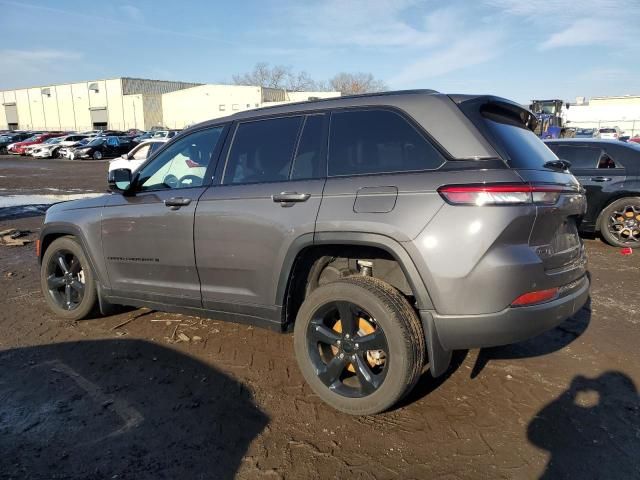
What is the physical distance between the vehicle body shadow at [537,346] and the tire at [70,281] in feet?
11.4

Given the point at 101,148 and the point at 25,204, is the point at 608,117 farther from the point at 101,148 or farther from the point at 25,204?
the point at 25,204

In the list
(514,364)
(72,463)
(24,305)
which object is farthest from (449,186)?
(24,305)

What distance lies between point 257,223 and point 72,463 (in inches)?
68.9

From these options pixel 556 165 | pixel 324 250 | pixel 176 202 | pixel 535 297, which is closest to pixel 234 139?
pixel 176 202

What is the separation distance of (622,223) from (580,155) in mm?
1236

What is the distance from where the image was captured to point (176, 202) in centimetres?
377

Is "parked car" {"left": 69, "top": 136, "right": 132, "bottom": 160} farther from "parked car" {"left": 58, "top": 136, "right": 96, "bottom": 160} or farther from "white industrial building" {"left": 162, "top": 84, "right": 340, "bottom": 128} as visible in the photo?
"white industrial building" {"left": 162, "top": 84, "right": 340, "bottom": 128}

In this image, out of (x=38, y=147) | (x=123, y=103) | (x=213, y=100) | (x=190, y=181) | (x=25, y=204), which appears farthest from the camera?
(x=123, y=103)

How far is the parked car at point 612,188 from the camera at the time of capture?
7.29 meters

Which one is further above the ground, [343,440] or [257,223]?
[257,223]

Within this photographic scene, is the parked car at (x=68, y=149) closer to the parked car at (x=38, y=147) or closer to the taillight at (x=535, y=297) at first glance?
the parked car at (x=38, y=147)

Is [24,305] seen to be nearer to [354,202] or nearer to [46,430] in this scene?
[46,430]

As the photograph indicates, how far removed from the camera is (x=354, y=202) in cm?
294

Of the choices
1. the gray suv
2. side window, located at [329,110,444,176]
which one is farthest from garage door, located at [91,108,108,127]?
side window, located at [329,110,444,176]
